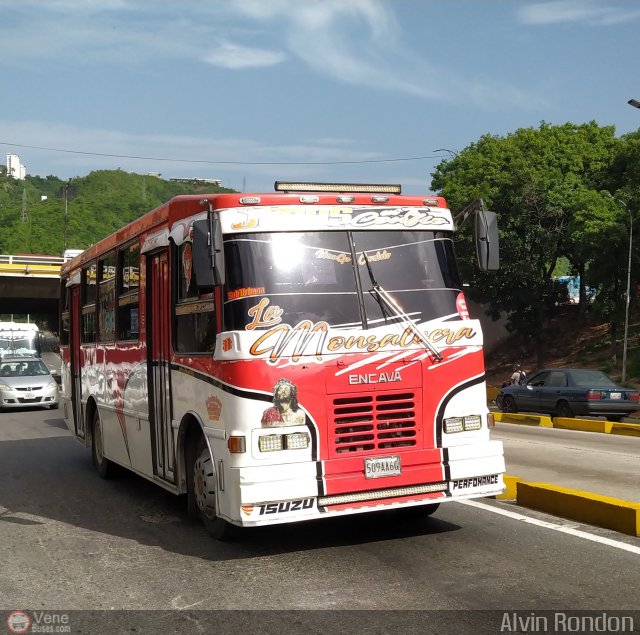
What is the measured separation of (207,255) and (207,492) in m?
2.07

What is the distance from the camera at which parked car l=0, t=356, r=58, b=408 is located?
25891 mm

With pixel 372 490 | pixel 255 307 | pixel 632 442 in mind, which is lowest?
pixel 632 442

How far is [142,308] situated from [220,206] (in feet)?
7.34

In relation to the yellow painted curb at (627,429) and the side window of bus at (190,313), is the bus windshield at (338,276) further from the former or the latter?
the yellow painted curb at (627,429)

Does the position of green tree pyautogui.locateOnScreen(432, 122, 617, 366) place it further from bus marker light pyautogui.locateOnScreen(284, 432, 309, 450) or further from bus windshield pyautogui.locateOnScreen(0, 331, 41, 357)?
bus marker light pyautogui.locateOnScreen(284, 432, 309, 450)

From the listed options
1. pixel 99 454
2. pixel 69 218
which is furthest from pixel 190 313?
pixel 69 218

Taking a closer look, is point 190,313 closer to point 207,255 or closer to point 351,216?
point 207,255

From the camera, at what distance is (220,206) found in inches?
292

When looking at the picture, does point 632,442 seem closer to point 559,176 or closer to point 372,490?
point 372,490

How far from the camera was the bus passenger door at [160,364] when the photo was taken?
337 inches


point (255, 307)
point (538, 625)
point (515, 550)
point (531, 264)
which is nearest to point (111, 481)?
point (255, 307)

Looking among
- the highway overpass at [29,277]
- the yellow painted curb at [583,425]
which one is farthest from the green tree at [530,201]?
the highway overpass at [29,277]

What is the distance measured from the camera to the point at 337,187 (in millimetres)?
8008

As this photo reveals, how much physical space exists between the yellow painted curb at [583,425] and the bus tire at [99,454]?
1229cm
